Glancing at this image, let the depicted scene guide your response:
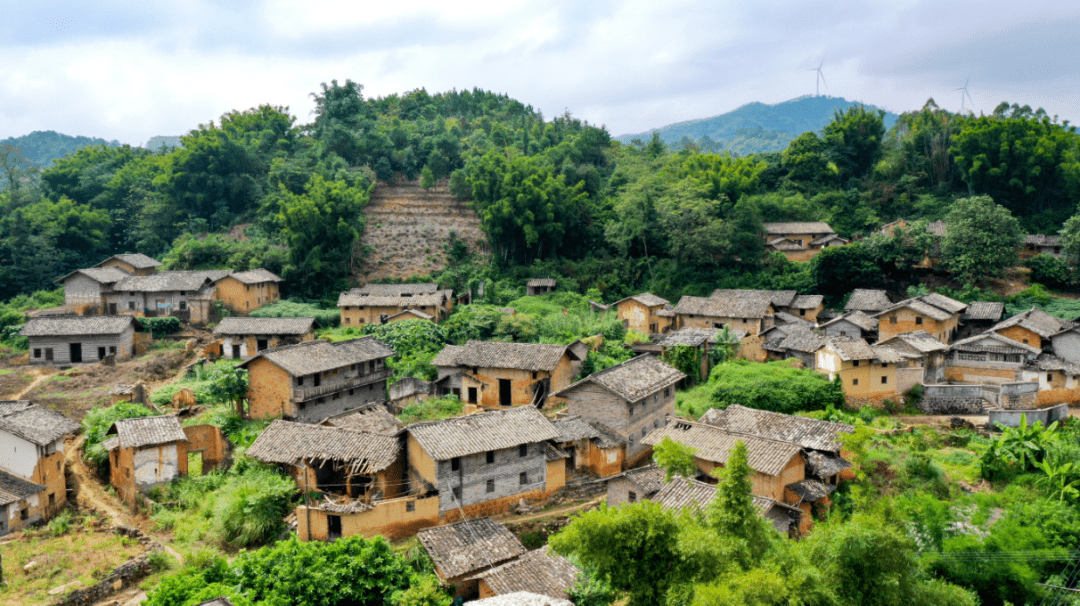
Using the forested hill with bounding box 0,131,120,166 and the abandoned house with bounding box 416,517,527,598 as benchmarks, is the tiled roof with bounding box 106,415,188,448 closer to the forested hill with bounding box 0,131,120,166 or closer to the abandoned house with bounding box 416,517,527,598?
the abandoned house with bounding box 416,517,527,598

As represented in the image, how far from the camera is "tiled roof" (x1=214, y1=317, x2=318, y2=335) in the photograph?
33.5 metres

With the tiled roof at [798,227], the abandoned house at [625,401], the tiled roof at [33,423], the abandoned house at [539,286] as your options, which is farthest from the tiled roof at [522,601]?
the tiled roof at [798,227]

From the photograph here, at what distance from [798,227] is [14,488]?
144 feet

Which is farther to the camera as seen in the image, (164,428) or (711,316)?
(711,316)

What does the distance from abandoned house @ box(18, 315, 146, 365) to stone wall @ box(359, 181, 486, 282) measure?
56.2 feet

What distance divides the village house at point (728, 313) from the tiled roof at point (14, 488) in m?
29.2

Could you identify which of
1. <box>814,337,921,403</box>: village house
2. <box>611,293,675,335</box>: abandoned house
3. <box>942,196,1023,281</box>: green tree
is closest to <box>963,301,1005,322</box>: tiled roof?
<box>942,196,1023,281</box>: green tree

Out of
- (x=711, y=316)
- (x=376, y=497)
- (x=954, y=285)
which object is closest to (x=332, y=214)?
(x=711, y=316)

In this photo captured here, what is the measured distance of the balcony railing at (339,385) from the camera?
25.4m

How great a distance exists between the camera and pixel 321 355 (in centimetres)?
2688

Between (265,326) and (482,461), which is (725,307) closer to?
(482,461)

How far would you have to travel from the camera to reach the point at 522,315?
3672 cm

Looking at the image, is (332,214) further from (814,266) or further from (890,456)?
(890,456)

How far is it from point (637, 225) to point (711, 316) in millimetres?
10603
